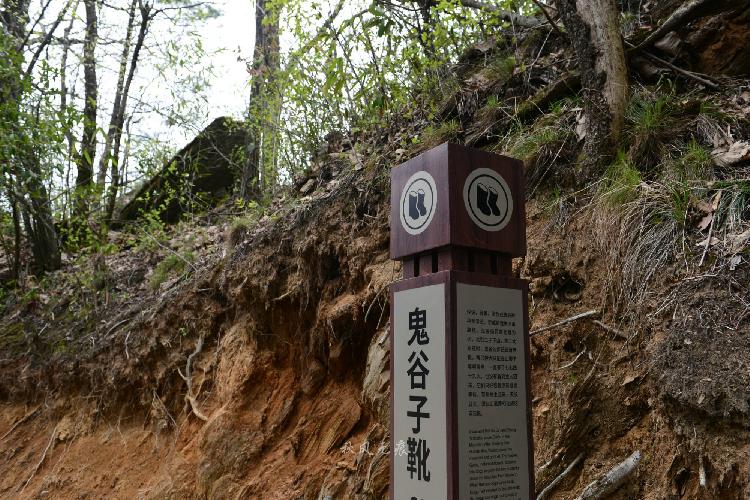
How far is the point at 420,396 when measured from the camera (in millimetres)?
2713

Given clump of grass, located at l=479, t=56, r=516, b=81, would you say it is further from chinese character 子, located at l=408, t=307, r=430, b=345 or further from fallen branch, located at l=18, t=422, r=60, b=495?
fallen branch, located at l=18, t=422, r=60, b=495

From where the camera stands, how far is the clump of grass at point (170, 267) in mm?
8133

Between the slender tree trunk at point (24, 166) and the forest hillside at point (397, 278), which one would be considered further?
the slender tree trunk at point (24, 166)

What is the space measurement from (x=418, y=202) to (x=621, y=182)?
5.61 feet

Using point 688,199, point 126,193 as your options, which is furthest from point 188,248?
point 688,199

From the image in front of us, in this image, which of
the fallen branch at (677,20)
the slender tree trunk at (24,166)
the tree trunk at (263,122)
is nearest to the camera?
the fallen branch at (677,20)

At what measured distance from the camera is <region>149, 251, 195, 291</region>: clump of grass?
8.13 m

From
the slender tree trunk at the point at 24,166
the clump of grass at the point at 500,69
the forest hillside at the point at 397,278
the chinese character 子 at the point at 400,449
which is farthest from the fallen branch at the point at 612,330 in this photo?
the slender tree trunk at the point at 24,166

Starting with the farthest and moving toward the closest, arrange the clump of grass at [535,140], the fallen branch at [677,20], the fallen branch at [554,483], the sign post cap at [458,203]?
the clump of grass at [535,140]
the fallen branch at [677,20]
the fallen branch at [554,483]
the sign post cap at [458,203]

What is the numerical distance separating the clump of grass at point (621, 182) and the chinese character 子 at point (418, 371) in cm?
184

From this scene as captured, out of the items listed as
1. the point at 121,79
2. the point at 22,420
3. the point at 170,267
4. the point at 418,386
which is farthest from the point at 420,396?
the point at 121,79

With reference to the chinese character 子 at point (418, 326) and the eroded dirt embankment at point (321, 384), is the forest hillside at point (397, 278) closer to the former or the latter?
the eroded dirt embankment at point (321, 384)

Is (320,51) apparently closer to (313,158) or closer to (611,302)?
(313,158)

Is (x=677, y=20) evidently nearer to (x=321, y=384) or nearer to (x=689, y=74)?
(x=689, y=74)
